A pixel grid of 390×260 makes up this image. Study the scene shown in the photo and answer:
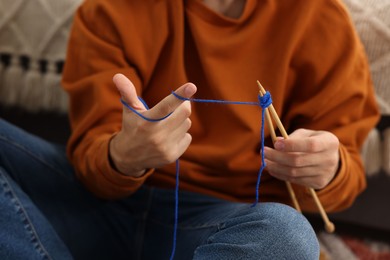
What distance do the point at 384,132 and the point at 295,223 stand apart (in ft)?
1.51

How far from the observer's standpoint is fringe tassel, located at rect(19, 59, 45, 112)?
106 cm

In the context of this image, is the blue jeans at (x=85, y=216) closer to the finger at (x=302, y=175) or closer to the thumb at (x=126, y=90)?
the finger at (x=302, y=175)

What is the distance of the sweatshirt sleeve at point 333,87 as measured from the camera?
2.46 ft

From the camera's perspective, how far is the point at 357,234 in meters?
1.11

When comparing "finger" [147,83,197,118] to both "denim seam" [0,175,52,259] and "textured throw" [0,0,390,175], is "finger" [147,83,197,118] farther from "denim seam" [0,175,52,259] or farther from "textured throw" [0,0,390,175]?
"textured throw" [0,0,390,175]

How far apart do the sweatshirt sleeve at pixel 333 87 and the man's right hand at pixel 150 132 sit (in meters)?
0.25

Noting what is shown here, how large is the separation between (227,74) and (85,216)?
33cm

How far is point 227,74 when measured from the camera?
29.7 inches

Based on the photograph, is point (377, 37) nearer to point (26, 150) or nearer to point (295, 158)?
point (295, 158)

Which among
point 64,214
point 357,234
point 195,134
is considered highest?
point 195,134

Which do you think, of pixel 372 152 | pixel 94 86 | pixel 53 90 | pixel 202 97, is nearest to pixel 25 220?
pixel 94 86

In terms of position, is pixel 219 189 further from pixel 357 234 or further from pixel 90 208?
pixel 357 234

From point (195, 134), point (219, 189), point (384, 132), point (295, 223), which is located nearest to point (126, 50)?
point (195, 134)

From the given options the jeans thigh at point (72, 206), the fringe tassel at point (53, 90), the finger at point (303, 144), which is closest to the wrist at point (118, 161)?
the jeans thigh at point (72, 206)
